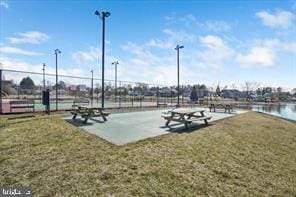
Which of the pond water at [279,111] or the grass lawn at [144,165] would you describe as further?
the pond water at [279,111]

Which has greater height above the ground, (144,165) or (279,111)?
(144,165)

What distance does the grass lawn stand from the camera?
3.71 meters

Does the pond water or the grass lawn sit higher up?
the grass lawn

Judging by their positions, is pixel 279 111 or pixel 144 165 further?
pixel 279 111

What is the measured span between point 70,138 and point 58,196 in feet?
10.00

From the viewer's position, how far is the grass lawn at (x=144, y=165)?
146 inches

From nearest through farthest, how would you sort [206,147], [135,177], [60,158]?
1. [135,177]
2. [60,158]
3. [206,147]

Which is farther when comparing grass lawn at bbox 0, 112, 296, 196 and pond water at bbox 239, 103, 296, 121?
pond water at bbox 239, 103, 296, 121

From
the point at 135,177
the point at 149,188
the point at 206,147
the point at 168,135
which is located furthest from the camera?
the point at 168,135

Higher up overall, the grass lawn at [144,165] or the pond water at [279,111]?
the grass lawn at [144,165]

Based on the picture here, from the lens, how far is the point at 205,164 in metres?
4.82

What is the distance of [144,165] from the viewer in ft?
14.7

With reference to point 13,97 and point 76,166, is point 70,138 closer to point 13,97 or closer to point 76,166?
point 76,166

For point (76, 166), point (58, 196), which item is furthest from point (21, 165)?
Answer: point (58, 196)
